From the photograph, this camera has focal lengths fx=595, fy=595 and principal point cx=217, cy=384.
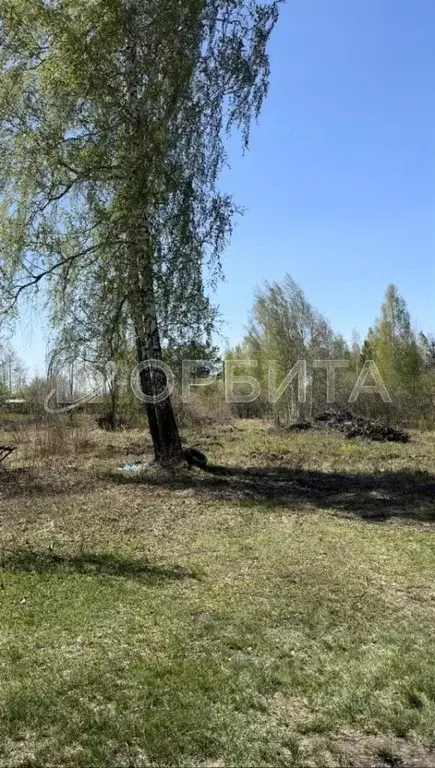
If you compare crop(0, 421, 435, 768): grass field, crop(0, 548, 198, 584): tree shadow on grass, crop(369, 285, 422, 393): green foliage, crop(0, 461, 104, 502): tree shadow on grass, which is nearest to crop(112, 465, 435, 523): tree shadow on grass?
crop(0, 421, 435, 768): grass field

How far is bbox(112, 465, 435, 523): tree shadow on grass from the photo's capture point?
7.34 metres

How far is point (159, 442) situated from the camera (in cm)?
1004

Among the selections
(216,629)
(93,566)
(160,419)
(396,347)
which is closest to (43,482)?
(160,419)

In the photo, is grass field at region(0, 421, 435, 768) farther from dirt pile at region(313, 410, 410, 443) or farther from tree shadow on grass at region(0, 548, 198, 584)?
dirt pile at region(313, 410, 410, 443)

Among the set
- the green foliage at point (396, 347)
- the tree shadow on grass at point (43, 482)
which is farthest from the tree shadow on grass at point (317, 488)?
the green foliage at point (396, 347)

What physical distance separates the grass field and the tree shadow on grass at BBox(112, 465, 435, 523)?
8cm

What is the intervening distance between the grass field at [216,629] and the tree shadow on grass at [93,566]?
2 centimetres

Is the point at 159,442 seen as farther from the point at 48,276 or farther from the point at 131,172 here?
the point at 131,172

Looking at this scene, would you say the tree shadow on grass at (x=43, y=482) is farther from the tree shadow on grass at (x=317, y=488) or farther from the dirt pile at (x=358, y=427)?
the dirt pile at (x=358, y=427)

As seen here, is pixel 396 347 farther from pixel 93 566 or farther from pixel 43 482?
pixel 93 566

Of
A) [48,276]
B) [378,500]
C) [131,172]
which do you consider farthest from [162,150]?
[378,500]

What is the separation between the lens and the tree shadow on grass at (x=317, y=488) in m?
7.34

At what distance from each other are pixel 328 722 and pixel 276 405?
19.2 metres

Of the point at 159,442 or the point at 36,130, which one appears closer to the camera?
the point at 36,130
